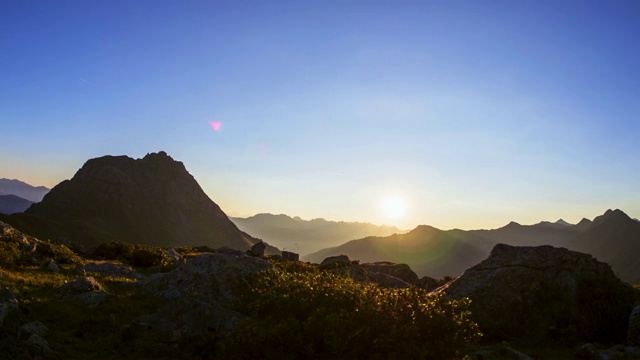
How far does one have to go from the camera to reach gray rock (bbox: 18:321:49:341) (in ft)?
41.8

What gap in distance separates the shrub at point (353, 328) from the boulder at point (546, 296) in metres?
6.14

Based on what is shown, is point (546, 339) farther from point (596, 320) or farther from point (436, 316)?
point (436, 316)

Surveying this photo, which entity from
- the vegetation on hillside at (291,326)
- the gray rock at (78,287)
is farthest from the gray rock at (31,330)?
the gray rock at (78,287)

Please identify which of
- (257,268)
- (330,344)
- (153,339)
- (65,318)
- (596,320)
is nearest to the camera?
(330,344)

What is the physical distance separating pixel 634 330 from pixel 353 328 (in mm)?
10873

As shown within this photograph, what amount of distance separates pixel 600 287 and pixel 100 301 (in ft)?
67.6

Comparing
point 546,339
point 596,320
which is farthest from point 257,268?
point 596,320

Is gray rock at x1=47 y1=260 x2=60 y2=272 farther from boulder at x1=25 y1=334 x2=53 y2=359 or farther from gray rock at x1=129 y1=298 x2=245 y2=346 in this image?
boulder at x1=25 y1=334 x2=53 y2=359

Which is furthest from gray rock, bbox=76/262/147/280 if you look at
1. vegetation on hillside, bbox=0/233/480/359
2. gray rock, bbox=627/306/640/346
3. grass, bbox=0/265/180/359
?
gray rock, bbox=627/306/640/346

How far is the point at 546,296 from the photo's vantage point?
64.6ft

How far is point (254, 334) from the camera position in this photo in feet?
40.8

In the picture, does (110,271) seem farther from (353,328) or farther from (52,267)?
(353,328)

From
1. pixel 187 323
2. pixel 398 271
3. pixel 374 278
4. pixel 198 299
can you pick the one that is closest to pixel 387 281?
pixel 374 278

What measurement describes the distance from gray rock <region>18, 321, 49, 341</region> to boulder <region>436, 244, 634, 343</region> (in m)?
15.6
